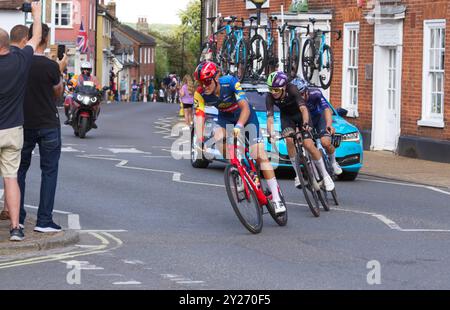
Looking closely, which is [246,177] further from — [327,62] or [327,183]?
[327,62]

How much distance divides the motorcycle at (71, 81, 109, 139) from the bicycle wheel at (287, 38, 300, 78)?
16.4 ft

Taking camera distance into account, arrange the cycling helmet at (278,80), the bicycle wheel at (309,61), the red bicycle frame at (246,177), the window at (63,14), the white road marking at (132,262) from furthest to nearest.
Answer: the window at (63,14), the bicycle wheel at (309,61), the cycling helmet at (278,80), the red bicycle frame at (246,177), the white road marking at (132,262)

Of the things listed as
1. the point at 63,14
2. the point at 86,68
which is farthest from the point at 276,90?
the point at 63,14

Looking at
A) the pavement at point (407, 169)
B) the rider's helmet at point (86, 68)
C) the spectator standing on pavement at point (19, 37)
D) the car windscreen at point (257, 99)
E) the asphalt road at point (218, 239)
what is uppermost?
the spectator standing on pavement at point (19, 37)

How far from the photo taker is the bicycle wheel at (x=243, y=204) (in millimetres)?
12406

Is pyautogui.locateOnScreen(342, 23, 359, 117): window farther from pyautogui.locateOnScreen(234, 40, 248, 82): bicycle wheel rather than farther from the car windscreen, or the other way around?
the car windscreen

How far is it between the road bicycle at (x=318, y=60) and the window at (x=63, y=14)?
54.3 m

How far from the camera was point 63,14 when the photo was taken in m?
81.0

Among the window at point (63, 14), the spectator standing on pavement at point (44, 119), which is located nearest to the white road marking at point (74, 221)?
the spectator standing on pavement at point (44, 119)

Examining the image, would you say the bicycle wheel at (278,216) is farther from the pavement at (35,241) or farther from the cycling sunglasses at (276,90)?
the pavement at (35,241)

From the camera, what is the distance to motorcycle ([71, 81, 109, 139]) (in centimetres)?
2941

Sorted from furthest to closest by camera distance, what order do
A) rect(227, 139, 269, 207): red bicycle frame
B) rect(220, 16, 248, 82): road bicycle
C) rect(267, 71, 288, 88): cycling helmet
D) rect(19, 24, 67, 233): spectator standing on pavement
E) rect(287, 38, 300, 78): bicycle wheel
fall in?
rect(220, 16, 248, 82): road bicycle → rect(287, 38, 300, 78): bicycle wheel → rect(267, 71, 288, 88): cycling helmet → rect(227, 139, 269, 207): red bicycle frame → rect(19, 24, 67, 233): spectator standing on pavement

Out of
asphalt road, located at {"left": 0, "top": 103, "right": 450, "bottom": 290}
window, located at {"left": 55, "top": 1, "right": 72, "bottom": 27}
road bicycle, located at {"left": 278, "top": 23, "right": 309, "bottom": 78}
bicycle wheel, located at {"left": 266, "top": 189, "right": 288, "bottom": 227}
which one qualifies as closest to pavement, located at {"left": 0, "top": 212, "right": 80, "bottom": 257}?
asphalt road, located at {"left": 0, "top": 103, "right": 450, "bottom": 290}

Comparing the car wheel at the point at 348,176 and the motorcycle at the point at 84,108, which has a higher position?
the motorcycle at the point at 84,108
